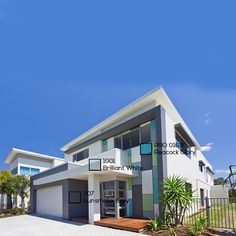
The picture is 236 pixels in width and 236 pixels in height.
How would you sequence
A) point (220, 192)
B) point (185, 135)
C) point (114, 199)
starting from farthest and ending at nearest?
point (220, 192) → point (185, 135) → point (114, 199)

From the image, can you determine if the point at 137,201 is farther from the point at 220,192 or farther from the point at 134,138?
the point at 220,192

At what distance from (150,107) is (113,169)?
448cm

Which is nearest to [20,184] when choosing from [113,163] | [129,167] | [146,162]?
[113,163]

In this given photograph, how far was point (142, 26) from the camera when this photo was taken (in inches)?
444

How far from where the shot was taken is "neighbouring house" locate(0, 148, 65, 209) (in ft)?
98.6

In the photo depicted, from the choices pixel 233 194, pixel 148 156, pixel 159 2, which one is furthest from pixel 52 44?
pixel 233 194

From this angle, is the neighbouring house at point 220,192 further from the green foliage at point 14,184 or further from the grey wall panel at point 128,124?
the green foliage at point 14,184

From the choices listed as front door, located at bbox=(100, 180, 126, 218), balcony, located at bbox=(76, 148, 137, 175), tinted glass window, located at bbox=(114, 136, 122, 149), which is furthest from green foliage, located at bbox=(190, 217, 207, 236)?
tinted glass window, located at bbox=(114, 136, 122, 149)

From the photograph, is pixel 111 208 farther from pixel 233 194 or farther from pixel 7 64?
pixel 233 194

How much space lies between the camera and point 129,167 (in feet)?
48.0

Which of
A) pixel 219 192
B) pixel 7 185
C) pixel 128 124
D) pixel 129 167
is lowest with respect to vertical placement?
pixel 219 192

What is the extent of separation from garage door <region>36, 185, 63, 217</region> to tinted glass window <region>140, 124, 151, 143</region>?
7.86 m

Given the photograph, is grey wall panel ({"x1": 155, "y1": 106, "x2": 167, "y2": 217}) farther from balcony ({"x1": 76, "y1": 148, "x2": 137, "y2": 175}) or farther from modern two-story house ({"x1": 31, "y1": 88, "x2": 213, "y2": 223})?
balcony ({"x1": 76, "y1": 148, "x2": 137, "y2": 175})

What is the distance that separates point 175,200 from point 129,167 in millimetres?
4097
